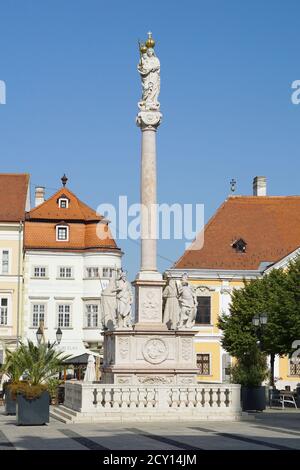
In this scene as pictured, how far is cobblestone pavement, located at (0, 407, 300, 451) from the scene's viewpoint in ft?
50.9

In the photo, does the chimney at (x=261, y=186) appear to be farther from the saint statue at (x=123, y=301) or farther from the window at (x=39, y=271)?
the saint statue at (x=123, y=301)

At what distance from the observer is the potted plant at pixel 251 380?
27.9 metres

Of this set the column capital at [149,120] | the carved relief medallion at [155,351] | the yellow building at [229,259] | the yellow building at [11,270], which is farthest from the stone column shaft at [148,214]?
the yellow building at [11,270]

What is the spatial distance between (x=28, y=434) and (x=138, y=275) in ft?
29.6

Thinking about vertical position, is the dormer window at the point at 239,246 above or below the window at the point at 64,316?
above

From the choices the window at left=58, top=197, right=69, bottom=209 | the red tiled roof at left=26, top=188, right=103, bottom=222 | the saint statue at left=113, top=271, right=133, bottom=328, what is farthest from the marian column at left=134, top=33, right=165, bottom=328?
the window at left=58, top=197, right=69, bottom=209

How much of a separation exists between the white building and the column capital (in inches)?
1023

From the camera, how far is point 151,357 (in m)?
25.5

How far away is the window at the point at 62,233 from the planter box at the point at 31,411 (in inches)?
1344

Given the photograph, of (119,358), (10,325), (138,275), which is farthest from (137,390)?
(10,325)

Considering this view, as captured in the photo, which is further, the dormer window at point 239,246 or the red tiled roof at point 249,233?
the dormer window at point 239,246

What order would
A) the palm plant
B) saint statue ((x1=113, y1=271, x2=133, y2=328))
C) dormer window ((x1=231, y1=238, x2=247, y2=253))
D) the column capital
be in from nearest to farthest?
the palm plant → saint statue ((x1=113, y1=271, x2=133, y2=328)) → the column capital → dormer window ((x1=231, y1=238, x2=247, y2=253))

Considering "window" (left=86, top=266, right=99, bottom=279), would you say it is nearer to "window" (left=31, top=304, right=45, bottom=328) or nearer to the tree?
"window" (left=31, top=304, right=45, bottom=328)
